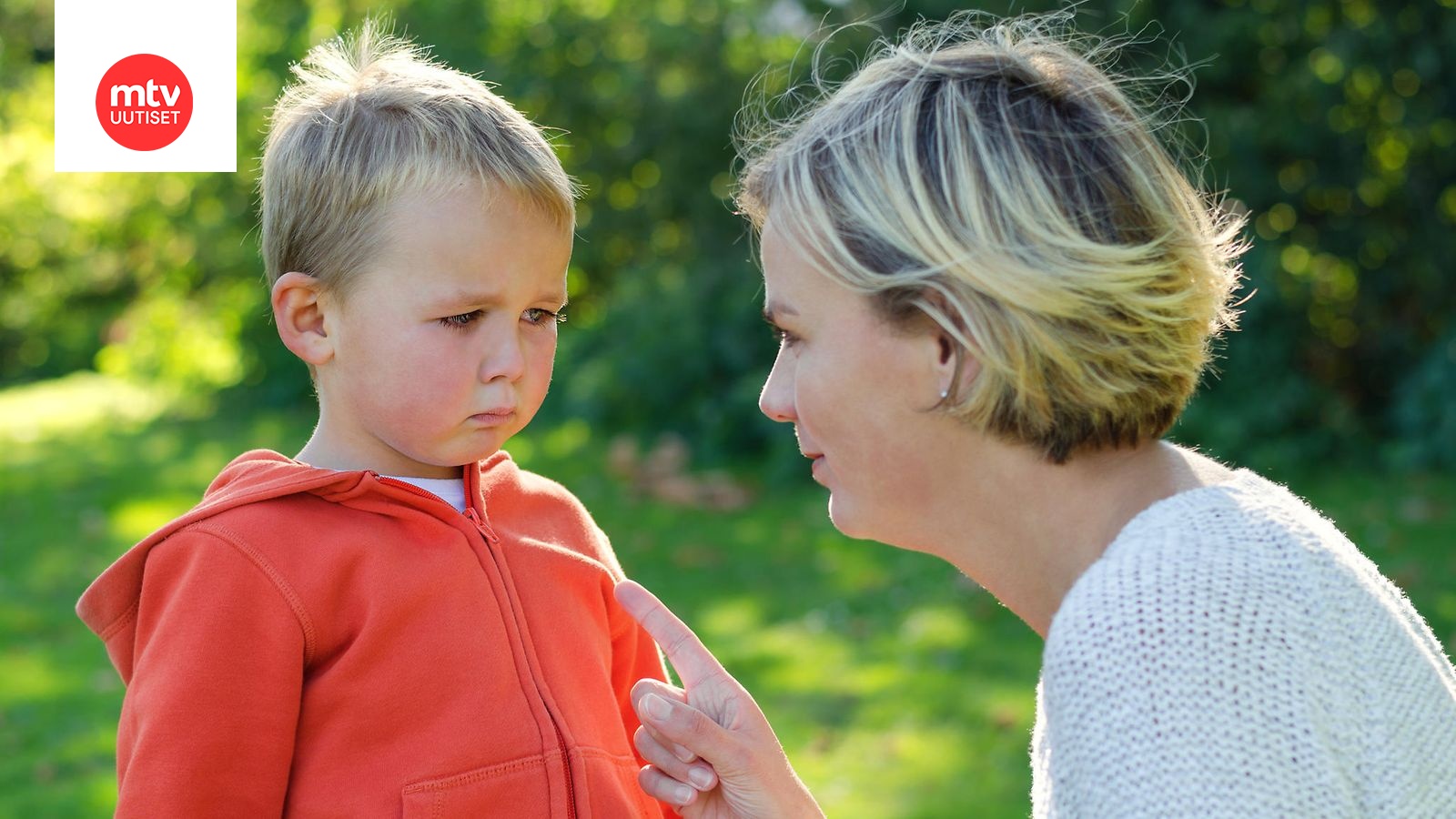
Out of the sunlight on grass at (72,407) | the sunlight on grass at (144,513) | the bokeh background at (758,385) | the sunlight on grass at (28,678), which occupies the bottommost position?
the sunlight on grass at (72,407)

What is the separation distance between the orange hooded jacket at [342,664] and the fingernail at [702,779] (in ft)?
0.36

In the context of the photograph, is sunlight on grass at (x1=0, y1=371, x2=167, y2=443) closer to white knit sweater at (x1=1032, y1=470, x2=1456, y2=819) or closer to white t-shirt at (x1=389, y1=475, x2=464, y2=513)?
white t-shirt at (x1=389, y1=475, x2=464, y2=513)

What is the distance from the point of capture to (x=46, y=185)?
1870 centimetres

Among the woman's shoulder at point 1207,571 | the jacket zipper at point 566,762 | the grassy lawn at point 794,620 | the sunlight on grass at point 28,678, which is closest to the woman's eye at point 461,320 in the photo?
the jacket zipper at point 566,762

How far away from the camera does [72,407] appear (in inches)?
564

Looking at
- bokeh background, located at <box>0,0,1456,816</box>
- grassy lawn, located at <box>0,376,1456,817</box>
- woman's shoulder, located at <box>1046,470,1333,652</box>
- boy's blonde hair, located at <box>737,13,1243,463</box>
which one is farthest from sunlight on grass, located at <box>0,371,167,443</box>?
woman's shoulder, located at <box>1046,470,1333,652</box>

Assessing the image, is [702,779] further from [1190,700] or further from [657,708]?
[1190,700]

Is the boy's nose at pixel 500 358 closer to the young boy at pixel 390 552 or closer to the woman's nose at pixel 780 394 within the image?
the young boy at pixel 390 552

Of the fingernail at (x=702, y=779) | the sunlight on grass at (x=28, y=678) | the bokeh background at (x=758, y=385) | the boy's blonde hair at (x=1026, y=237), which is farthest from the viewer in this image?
the sunlight on grass at (x=28, y=678)

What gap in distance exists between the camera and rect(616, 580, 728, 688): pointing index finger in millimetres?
2188

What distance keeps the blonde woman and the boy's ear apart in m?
0.61

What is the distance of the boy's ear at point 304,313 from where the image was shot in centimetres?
215

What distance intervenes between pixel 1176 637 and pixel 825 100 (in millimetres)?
1060

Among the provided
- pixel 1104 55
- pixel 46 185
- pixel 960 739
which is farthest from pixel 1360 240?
pixel 46 185
